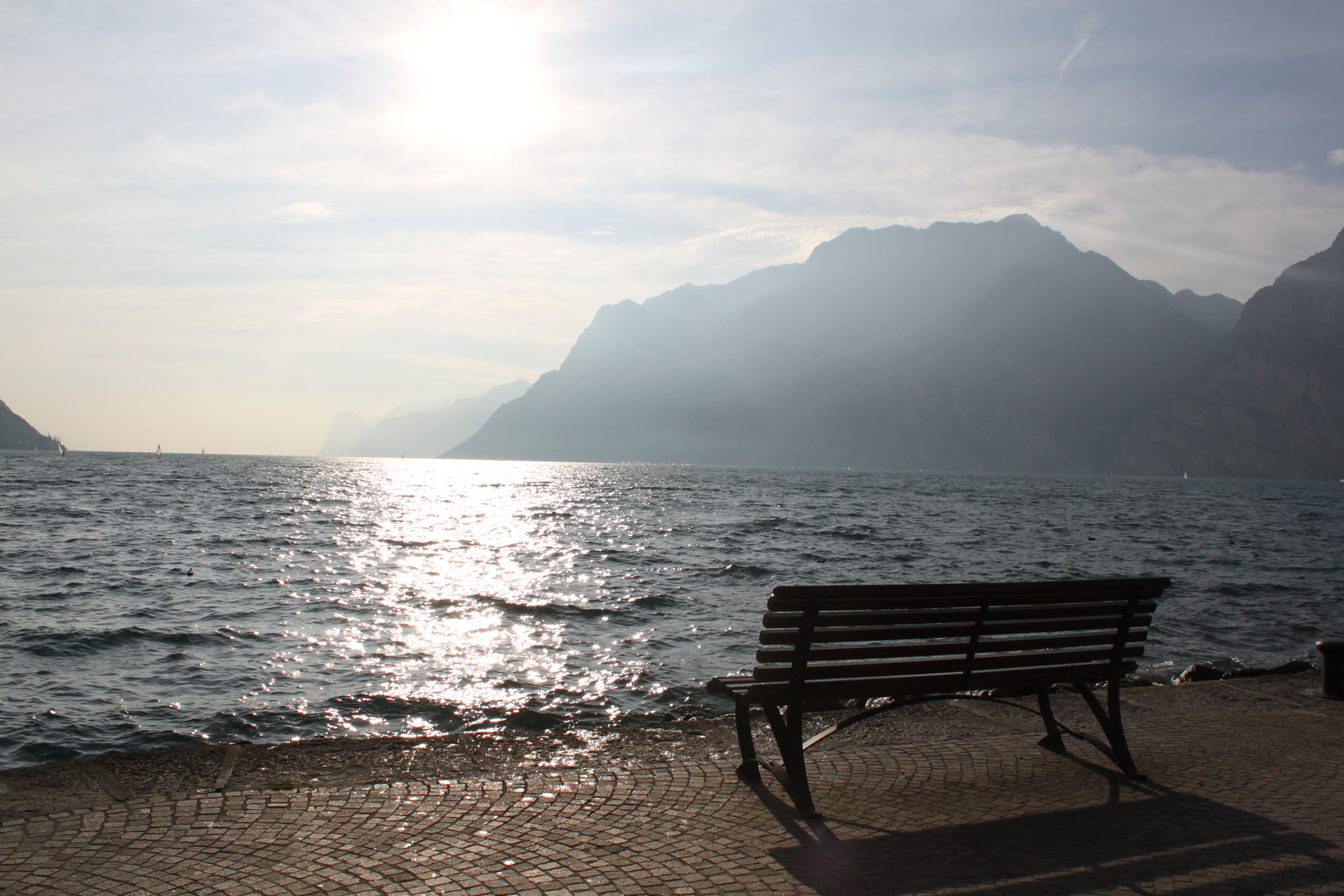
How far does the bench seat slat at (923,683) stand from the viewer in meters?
4.45

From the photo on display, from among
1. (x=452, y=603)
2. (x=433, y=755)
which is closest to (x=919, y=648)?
(x=433, y=755)

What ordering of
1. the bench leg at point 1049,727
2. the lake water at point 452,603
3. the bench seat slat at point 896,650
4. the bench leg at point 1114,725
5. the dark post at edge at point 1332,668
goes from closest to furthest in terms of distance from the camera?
the bench seat slat at point 896,650 → the bench leg at point 1114,725 → the bench leg at point 1049,727 → the dark post at edge at point 1332,668 → the lake water at point 452,603

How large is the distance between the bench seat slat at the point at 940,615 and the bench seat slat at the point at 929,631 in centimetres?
3

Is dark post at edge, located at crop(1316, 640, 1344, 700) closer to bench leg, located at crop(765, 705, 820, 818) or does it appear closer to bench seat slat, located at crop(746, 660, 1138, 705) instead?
bench seat slat, located at crop(746, 660, 1138, 705)

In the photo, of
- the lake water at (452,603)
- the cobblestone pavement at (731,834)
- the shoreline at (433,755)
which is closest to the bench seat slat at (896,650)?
the cobblestone pavement at (731,834)

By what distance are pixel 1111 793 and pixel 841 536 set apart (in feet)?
92.0

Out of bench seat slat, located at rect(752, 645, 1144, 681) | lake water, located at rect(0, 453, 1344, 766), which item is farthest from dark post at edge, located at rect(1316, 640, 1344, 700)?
lake water, located at rect(0, 453, 1344, 766)

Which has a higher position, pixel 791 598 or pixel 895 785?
pixel 791 598

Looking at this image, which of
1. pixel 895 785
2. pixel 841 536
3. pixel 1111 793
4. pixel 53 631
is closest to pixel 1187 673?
pixel 1111 793

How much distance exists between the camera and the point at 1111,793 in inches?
184

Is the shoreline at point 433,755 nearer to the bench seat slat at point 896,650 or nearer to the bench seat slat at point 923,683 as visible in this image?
the bench seat slat at point 923,683

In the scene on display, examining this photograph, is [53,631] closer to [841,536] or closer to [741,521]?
[841,536]

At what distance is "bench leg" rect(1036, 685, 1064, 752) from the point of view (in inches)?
214

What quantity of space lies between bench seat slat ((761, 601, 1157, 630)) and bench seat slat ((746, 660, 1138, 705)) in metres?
0.33
